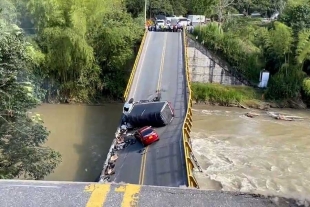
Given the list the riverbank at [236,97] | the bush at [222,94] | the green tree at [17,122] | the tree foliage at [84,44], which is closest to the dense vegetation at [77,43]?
the tree foliage at [84,44]

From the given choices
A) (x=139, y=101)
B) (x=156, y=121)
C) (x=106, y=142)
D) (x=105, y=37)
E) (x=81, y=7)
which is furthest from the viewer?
(x=105, y=37)

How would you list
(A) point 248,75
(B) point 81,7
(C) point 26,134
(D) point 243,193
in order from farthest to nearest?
(A) point 248,75 → (B) point 81,7 → (C) point 26,134 → (D) point 243,193

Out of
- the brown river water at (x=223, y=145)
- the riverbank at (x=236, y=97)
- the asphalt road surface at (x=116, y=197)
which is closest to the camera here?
the asphalt road surface at (x=116, y=197)

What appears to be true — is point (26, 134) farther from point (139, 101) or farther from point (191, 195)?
point (191, 195)

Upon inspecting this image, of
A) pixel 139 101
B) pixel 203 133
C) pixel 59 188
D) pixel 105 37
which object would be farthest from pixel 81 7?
pixel 59 188

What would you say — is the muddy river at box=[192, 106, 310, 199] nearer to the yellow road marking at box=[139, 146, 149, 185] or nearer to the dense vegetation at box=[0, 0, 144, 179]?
the yellow road marking at box=[139, 146, 149, 185]

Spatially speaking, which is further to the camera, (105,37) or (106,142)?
(105,37)

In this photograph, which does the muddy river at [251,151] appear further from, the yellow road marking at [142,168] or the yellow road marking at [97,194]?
the yellow road marking at [97,194]
